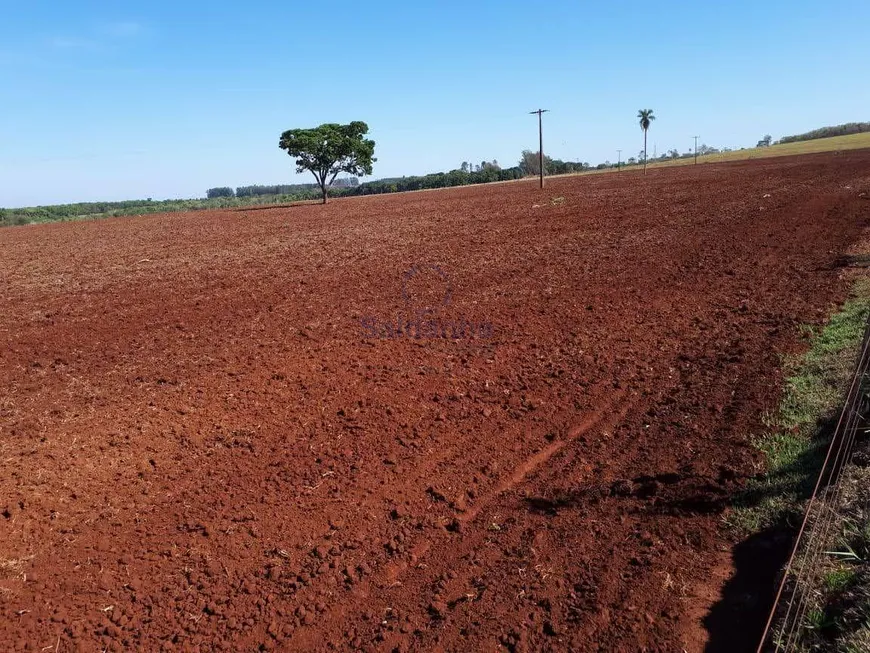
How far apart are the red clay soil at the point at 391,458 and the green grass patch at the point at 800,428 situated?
206 millimetres

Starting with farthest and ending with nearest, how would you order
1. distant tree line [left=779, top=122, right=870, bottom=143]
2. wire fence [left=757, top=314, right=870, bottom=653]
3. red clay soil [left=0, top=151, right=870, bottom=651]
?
1. distant tree line [left=779, top=122, right=870, bottom=143]
2. red clay soil [left=0, top=151, right=870, bottom=651]
3. wire fence [left=757, top=314, right=870, bottom=653]

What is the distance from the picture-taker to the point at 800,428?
555 cm

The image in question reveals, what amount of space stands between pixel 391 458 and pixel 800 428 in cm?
408

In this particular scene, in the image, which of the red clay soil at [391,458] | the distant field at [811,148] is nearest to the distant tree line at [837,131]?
the distant field at [811,148]

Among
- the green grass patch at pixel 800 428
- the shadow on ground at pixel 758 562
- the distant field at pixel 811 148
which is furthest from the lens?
the distant field at pixel 811 148

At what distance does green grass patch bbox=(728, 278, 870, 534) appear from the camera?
14.5 ft

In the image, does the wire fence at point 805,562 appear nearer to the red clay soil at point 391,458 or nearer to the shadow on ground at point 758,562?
the shadow on ground at point 758,562

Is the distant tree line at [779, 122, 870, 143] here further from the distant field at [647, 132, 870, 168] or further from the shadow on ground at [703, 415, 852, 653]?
the shadow on ground at [703, 415, 852, 653]

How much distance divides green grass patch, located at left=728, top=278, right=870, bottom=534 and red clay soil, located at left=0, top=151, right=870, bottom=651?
8.1 inches

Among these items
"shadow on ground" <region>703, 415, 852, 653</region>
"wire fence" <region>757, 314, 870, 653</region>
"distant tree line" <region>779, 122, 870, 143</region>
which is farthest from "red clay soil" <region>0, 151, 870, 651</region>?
A: "distant tree line" <region>779, 122, 870, 143</region>

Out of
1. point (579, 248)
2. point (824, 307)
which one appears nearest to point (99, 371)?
point (824, 307)

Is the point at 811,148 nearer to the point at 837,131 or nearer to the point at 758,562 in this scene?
the point at 837,131

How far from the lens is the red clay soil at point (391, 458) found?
3754 mm

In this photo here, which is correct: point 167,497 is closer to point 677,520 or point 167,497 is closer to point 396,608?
point 396,608
